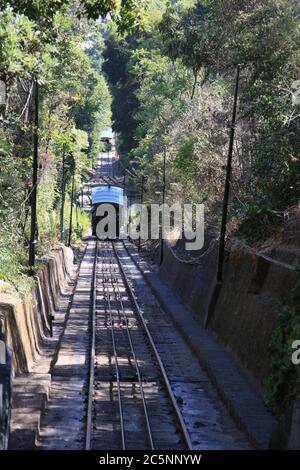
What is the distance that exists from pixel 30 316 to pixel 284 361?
10956 millimetres

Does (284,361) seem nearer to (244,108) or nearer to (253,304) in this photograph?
(253,304)

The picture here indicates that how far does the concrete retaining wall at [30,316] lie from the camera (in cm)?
1925

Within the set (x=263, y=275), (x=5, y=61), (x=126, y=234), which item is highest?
(x=5, y=61)

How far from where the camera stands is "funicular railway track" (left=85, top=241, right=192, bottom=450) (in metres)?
15.0

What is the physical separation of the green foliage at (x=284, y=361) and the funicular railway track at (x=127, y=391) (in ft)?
6.06

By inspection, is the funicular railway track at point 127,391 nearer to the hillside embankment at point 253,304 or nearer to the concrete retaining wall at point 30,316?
the concrete retaining wall at point 30,316

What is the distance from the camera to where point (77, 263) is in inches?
2323

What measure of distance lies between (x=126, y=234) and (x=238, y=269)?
220 feet

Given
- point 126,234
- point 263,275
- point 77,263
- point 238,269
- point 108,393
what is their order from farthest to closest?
1. point 126,234
2. point 77,263
3. point 238,269
4. point 263,275
5. point 108,393

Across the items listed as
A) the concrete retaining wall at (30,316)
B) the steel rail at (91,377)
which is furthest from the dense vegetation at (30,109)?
the steel rail at (91,377)

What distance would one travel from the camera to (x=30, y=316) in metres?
24.4

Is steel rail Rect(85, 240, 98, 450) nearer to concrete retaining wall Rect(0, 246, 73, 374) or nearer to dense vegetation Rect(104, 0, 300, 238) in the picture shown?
concrete retaining wall Rect(0, 246, 73, 374)
